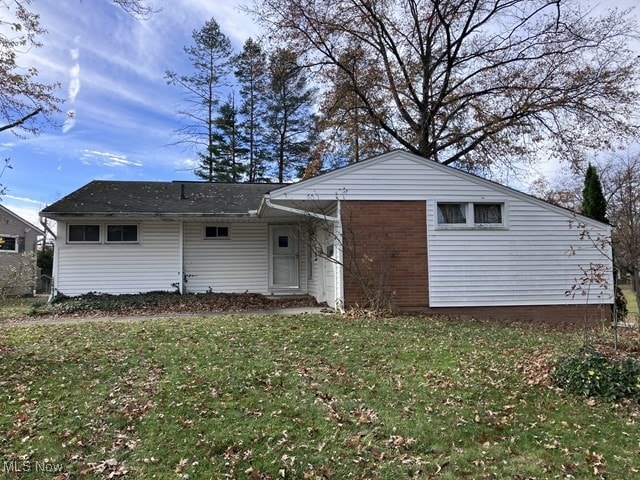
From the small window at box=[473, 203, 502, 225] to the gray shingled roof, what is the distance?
→ 6.83 meters

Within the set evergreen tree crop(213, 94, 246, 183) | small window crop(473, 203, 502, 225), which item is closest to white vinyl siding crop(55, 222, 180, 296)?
small window crop(473, 203, 502, 225)

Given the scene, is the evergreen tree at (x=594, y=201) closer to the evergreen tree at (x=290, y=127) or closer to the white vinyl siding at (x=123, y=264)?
the white vinyl siding at (x=123, y=264)

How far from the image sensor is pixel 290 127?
87.4 ft

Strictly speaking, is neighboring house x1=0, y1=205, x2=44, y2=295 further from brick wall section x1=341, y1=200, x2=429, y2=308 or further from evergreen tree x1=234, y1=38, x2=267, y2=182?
brick wall section x1=341, y1=200, x2=429, y2=308

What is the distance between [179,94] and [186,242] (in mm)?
14173

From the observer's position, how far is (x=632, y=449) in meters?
3.63

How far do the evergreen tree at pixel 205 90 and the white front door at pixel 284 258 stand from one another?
43.0ft

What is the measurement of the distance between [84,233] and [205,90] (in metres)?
15.2

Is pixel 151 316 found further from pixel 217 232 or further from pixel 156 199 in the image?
pixel 156 199

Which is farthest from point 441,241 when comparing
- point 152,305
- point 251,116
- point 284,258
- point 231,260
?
point 251,116

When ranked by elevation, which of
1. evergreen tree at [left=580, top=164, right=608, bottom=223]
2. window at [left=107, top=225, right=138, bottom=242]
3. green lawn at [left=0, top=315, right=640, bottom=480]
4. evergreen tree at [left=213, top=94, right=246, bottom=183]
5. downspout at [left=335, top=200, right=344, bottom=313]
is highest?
evergreen tree at [left=213, top=94, right=246, bottom=183]

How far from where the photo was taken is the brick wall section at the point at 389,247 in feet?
33.0

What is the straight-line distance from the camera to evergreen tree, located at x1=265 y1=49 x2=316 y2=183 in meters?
26.2

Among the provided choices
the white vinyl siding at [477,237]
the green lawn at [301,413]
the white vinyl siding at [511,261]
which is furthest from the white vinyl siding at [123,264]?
the white vinyl siding at [511,261]
